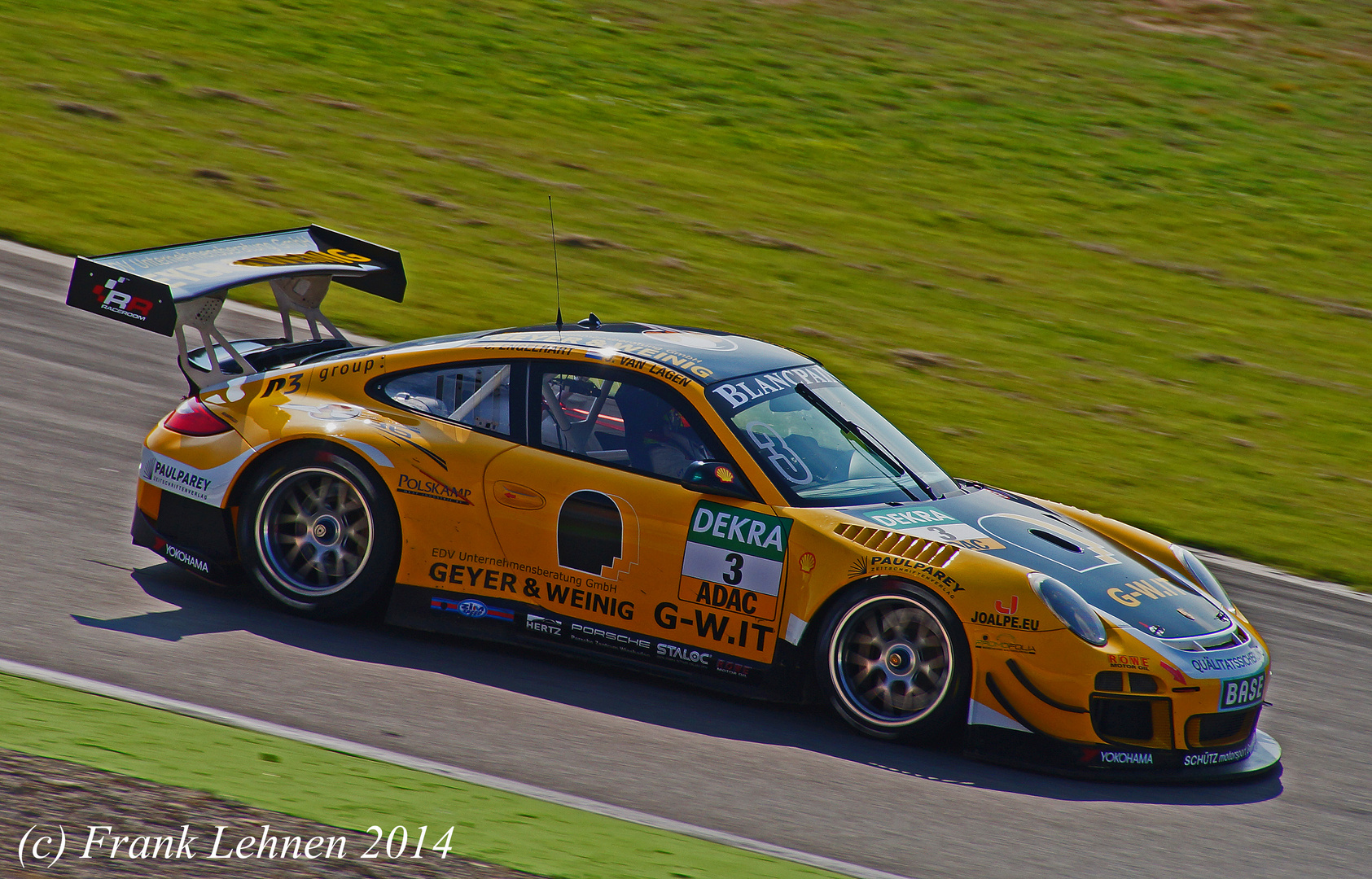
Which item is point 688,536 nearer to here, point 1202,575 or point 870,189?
point 1202,575

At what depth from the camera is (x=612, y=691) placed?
248 inches

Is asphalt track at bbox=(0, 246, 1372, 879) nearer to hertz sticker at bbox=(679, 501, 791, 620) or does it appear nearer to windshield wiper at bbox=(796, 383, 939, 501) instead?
hertz sticker at bbox=(679, 501, 791, 620)

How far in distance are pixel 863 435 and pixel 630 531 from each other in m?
1.24

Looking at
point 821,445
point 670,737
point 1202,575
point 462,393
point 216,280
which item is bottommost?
point 670,737

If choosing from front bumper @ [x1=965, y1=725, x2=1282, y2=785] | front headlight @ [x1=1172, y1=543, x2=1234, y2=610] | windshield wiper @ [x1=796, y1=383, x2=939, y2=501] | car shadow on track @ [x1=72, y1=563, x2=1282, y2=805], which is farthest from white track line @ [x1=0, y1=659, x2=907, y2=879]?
front headlight @ [x1=1172, y1=543, x2=1234, y2=610]

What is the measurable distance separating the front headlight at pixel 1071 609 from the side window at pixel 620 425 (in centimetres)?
146

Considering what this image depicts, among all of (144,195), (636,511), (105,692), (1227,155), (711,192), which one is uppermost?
(1227,155)

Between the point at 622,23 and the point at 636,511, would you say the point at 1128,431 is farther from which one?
the point at 622,23

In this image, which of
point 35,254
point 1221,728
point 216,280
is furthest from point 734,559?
point 35,254

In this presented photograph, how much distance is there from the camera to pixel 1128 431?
1206 centimetres

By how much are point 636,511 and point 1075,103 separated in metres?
17.8

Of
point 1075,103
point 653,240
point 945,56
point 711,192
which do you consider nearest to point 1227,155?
point 1075,103

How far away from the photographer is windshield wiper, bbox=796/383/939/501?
6664 millimetres

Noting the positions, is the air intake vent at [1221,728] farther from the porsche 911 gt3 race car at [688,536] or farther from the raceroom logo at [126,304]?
the raceroom logo at [126,304]
